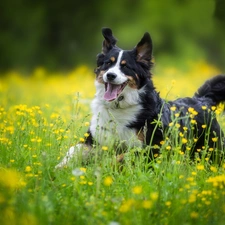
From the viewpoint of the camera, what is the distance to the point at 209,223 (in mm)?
3090

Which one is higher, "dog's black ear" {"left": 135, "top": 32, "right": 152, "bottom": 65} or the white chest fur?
"dog's black ear" {"left": 135, "top": 32, "right": 152, "bottom": 65}

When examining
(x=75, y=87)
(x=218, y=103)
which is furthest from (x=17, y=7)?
(x=218, y=103)

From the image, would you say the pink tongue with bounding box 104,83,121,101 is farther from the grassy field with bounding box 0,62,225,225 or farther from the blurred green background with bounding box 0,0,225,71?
the blurred green background with bounding box 0,0,225,71

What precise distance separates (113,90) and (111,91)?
2cm

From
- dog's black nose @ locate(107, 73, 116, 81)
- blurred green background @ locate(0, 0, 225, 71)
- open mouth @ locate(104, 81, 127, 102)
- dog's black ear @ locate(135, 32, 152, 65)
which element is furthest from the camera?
blurred green background @ locate(0, 0, 225, 71)

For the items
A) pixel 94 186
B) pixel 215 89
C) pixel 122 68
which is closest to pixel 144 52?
pixel 122 68

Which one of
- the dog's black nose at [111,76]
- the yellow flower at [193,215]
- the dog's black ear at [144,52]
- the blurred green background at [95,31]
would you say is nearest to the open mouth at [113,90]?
the dog's black nose at [111,76]

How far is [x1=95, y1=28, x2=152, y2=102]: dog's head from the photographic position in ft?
16.4

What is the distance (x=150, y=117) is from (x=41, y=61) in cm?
1444

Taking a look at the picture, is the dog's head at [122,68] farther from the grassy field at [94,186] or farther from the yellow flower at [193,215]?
the yellow flower at [193,215]

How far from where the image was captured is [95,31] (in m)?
20.0

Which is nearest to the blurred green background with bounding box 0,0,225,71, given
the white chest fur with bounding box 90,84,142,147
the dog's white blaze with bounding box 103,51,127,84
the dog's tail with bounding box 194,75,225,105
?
the dog's tail with bounding box 194,75,225,105

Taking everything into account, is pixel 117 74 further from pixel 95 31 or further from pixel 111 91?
pixel 95 31

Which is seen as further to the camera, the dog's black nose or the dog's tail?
the dog's tail
